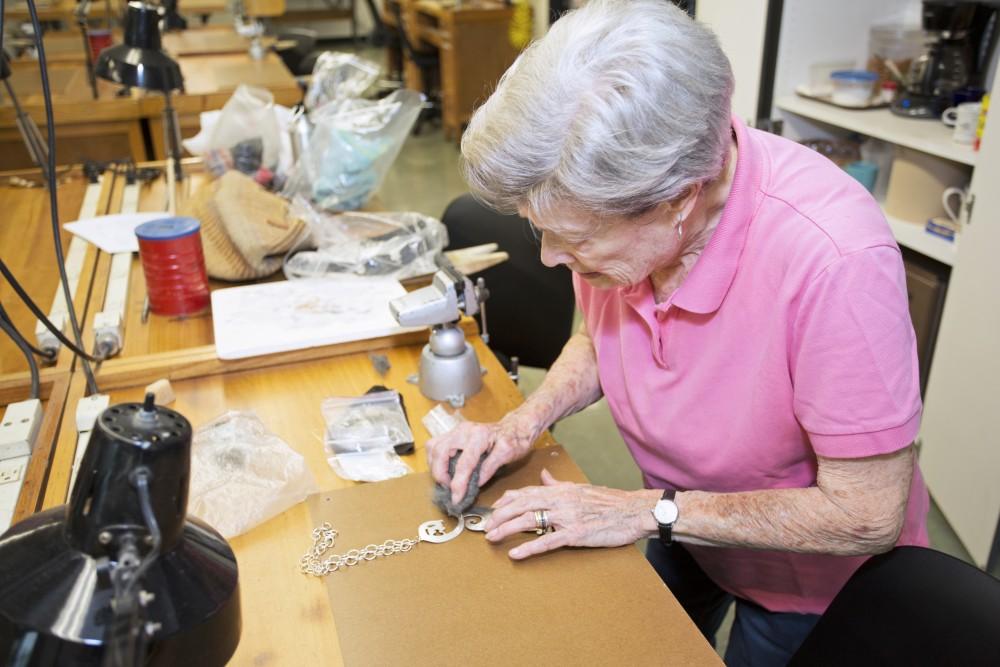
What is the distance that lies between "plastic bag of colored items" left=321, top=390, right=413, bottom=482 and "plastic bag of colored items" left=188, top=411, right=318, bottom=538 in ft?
0.21

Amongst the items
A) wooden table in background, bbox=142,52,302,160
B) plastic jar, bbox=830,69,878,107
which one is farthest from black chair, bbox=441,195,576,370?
wooden table in background, bbox=142,52,302,160

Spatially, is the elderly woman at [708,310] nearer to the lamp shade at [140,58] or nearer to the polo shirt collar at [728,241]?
the polo shirt collar at [728,241]

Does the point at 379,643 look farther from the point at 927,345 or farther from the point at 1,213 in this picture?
the point at 927,345

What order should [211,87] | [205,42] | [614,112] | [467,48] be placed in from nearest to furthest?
1. [614,112]
2. [211,87]
3. [205,42]
4. [467,48]

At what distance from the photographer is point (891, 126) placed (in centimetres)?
249

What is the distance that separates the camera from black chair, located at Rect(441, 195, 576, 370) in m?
2.00

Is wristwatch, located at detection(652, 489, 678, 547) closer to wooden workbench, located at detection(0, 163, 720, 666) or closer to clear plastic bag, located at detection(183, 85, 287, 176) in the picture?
wooden workbench, located at detection(0, 163, 720, 666)

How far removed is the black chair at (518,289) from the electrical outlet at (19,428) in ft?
3.49

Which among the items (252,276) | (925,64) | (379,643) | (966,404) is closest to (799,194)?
(379,643)

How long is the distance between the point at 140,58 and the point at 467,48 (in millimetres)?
4084

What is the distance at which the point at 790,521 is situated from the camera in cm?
101

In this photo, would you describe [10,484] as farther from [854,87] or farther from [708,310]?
[854,87]

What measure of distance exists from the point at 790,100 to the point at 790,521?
7.38 feet

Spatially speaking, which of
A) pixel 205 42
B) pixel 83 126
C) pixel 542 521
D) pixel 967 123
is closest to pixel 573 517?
pixel 542 521
